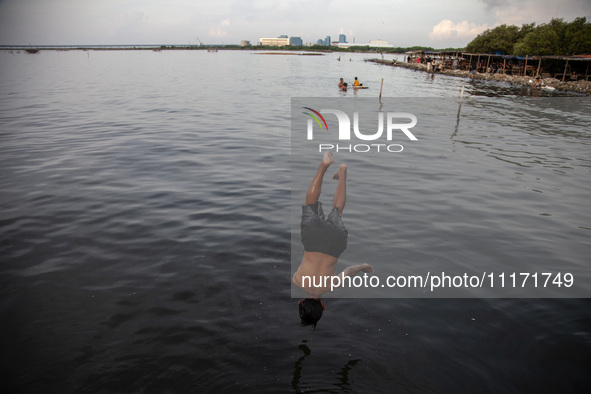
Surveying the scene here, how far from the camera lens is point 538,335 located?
6.81 meters

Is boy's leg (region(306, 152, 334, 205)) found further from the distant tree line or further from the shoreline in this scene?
the distant tree line

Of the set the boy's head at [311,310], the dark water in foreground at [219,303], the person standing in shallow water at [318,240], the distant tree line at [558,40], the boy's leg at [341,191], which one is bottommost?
the dark water in foreground at [219,303]

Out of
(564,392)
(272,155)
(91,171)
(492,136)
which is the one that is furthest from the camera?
(492,136)

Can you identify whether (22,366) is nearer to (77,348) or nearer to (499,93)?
(77,348)

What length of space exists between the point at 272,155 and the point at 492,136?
15.0 metres

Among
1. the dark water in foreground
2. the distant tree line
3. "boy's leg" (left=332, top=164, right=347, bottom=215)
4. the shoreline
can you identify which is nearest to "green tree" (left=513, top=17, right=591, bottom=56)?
the distant tree line

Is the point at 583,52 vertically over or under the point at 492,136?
over

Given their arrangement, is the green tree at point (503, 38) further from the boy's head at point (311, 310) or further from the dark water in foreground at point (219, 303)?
the boy's head at point (311, 310)

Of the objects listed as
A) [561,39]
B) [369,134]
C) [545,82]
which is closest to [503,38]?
[561,39]

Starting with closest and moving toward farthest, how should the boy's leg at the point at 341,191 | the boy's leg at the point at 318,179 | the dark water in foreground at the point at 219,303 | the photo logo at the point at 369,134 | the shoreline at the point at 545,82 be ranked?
the dark water in foreground at the point at 219,303, the boy's leg at the point at 318,179, the boy's leg at the point at 341,191, the photo logo at the point at 369,134, the shoreline at the point at 545,82

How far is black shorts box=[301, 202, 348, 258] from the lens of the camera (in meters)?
6.35

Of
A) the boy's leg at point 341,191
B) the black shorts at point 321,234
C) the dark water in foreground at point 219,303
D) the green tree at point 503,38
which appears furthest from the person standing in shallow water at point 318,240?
the green tree at point 503,38

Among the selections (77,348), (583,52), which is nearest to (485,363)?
(77,348)

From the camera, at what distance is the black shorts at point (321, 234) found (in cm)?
635
